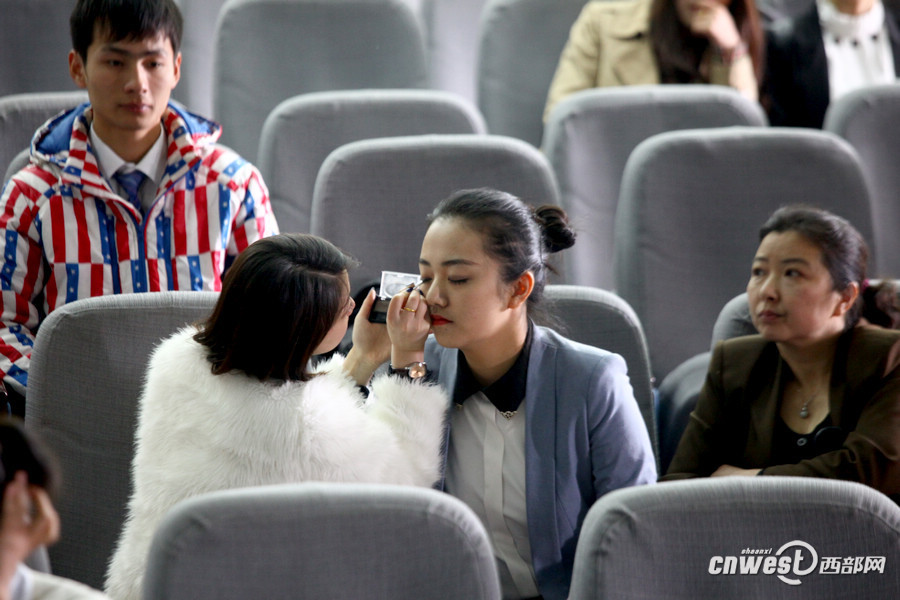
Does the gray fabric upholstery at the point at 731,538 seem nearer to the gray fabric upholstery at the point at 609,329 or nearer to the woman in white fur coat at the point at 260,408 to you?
the woman in white fur coat at the point at 260,408

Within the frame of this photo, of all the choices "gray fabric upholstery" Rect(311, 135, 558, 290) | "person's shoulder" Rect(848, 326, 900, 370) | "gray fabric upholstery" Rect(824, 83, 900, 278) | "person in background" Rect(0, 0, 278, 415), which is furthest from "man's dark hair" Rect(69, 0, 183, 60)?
"gray fabric upholstery" Rect(824, 83, 900, 278)

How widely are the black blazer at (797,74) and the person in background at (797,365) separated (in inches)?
Result: 49.8

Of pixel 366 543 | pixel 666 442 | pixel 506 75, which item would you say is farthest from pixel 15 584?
pixel 506 75

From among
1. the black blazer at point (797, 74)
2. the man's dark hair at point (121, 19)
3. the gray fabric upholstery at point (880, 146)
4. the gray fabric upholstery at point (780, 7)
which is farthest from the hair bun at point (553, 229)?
the gray fabric upholstery at point (780, 7)

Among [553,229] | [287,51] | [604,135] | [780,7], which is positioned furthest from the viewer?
[780,7]

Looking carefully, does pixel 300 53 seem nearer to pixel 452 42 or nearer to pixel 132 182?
pixel 452 42

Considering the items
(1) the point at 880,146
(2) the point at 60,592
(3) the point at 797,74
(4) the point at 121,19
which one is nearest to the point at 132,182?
(4) the point at 121,19

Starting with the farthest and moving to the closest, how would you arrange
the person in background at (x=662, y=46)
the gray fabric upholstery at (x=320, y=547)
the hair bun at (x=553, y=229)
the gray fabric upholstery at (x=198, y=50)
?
the gray fabric upholstery at (x=198, y=50) → the person in background at (x=662, y=46) → the hair bun at (x=553, y=229) → the gray fabric upholstery at (x=320, y=547)

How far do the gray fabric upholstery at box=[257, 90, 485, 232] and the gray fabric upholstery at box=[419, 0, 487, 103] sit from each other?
92cm

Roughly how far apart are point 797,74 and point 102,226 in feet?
6.82

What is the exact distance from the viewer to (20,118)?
2455mm

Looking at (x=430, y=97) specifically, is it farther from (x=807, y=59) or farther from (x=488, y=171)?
(x=807, y=59)

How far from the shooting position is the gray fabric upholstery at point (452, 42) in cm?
346

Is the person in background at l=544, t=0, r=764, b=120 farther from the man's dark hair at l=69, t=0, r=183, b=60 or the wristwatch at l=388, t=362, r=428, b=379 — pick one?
the wristwatch at l=388, t=362, r=428, b=379
